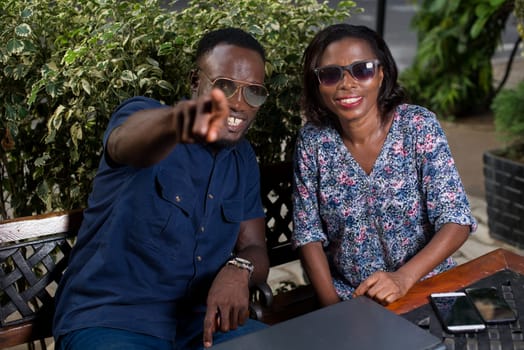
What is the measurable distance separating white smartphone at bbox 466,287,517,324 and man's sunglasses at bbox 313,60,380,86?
85 cm

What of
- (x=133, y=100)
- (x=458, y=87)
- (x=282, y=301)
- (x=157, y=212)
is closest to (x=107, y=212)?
(x=157, y=212)

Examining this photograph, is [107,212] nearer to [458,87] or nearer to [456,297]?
[456,297]

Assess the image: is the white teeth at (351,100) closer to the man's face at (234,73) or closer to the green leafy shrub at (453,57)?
the man's face at (234,73)

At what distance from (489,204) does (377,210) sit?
8.25 feet

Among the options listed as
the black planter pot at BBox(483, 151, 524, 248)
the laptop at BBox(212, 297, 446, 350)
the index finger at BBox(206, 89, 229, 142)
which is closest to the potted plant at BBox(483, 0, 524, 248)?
the black planter pot at BBox(483, 151, 524, 248)

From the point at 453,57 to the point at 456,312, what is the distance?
599cm

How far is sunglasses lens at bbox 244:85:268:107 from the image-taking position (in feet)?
7.52

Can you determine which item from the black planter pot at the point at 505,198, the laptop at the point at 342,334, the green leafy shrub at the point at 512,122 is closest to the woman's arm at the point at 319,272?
the laptop at the point at 342,334

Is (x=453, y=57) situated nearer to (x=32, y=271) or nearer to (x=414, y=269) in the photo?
(x=414, y=269)

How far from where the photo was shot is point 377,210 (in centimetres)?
256

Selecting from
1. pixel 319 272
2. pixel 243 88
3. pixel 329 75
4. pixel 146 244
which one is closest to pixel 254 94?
pixel 243 88

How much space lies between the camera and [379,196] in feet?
8.39

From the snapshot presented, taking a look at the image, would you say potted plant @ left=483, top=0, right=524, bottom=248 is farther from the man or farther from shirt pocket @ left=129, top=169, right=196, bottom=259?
shirt pocket @ left=129, top=169, right=196, bottom=259

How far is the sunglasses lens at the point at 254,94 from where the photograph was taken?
7.52 ft
